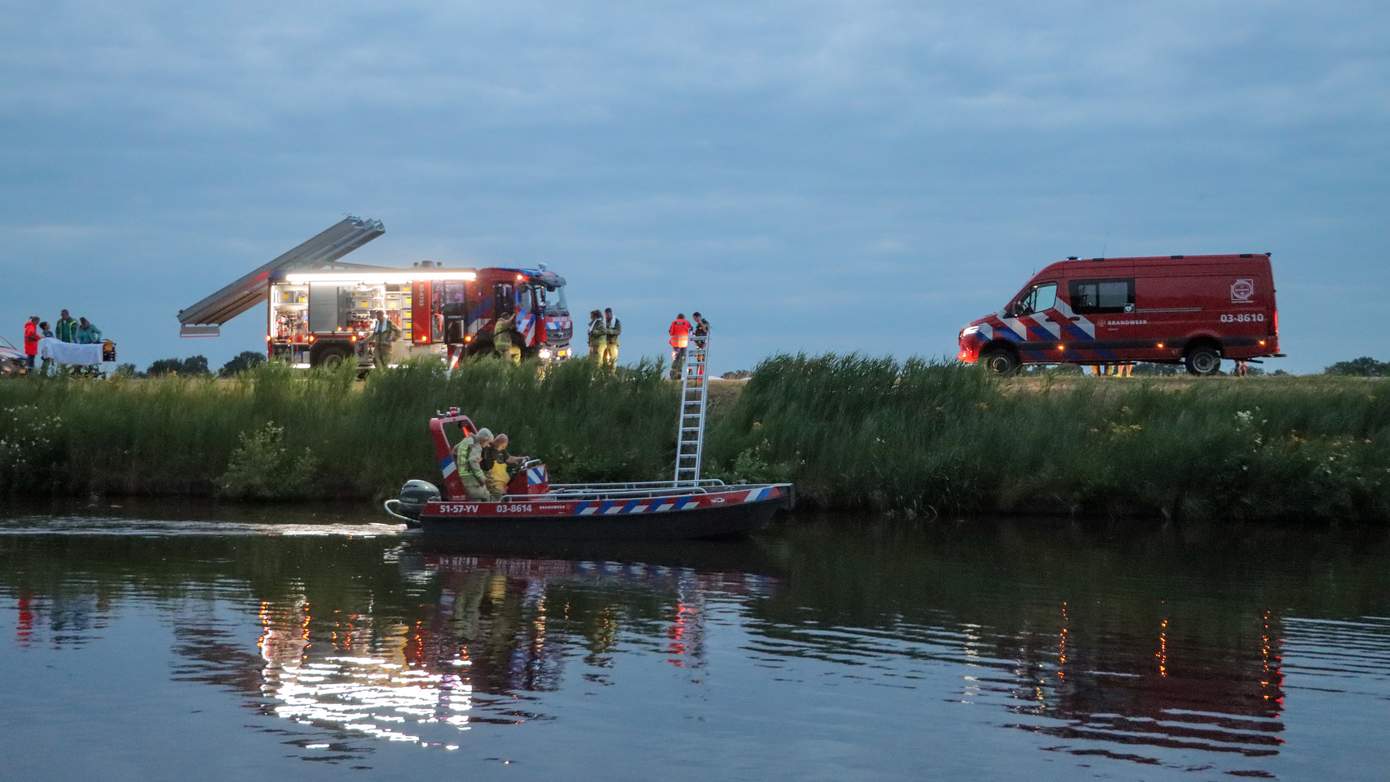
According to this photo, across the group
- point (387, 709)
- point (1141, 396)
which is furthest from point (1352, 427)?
point (387, 709)

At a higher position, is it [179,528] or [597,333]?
[597,333]

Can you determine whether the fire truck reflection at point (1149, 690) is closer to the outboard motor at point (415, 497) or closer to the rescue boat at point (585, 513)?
the rescue boat at point (585, 513)

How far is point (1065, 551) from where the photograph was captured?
25.7m

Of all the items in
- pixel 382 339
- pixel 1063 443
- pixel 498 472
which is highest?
pixel 382 339

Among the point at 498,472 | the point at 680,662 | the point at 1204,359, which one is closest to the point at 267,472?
the point at 498,472

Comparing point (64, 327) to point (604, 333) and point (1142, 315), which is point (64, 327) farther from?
point (1142, 315)

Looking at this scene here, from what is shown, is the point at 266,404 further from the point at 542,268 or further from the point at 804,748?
the point at 804,748

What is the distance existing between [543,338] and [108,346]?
46.1 ft

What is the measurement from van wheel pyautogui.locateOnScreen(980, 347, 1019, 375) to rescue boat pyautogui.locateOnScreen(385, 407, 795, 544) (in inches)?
571

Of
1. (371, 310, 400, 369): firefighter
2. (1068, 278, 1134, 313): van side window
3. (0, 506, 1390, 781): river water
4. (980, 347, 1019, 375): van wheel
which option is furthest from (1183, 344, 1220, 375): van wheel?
(371, 310, 400, 369): firefighter

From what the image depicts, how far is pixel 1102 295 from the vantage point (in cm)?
3775

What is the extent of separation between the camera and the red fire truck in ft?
121

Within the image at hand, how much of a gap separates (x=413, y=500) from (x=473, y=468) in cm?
134

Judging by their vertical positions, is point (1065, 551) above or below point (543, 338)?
below
